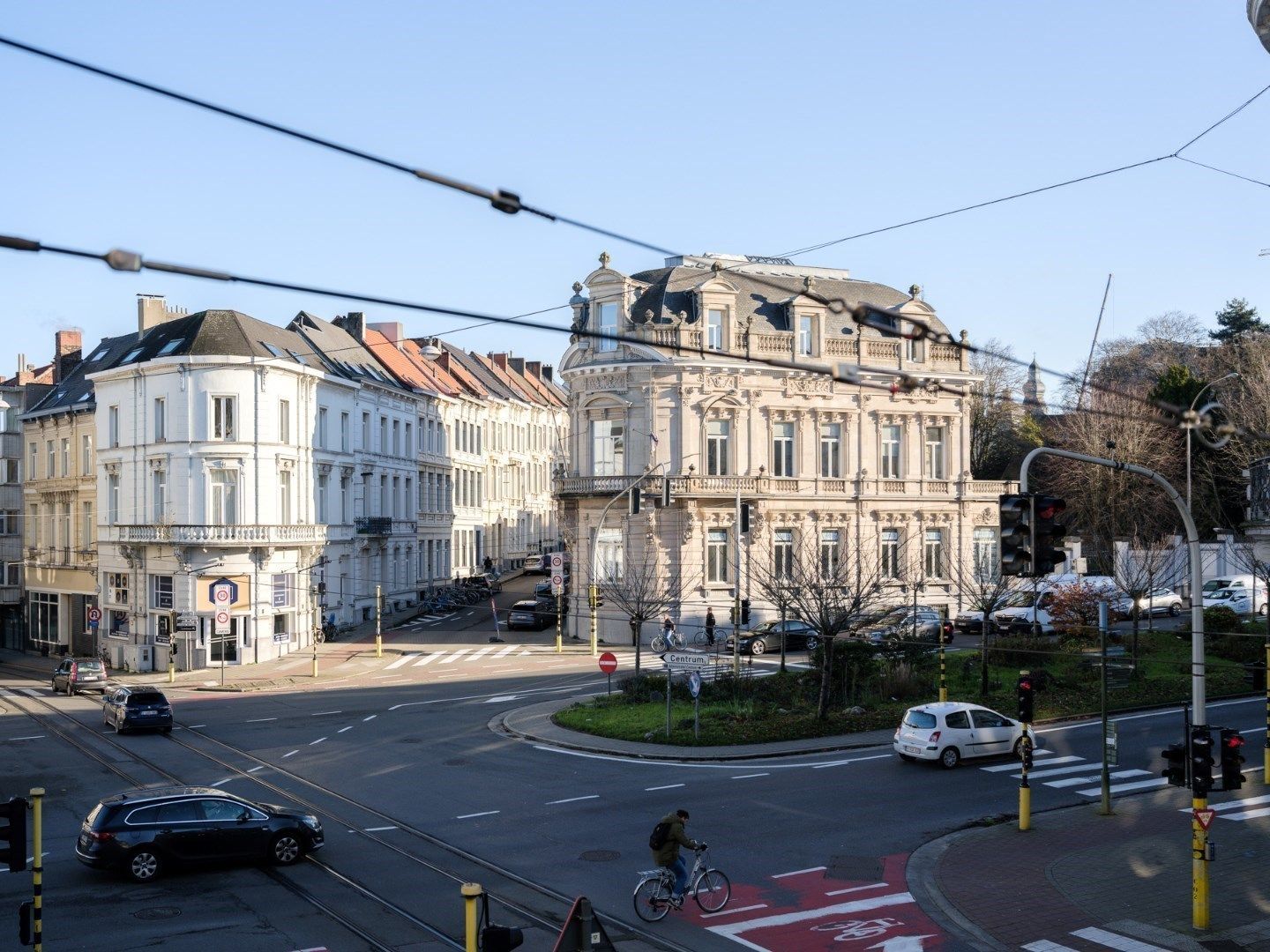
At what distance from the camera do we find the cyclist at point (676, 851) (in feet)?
56.7

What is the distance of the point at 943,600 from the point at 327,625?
1184 inches

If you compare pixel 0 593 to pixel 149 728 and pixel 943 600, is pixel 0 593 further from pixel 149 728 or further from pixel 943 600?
pixel 943 600

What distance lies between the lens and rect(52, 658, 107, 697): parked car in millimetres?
44250

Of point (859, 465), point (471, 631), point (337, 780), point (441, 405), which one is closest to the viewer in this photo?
point (337, 780)

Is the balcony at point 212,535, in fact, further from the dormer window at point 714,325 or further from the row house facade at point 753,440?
the dormer window at point 714,325

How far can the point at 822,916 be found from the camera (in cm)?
1731

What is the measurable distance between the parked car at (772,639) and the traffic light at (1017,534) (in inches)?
1221

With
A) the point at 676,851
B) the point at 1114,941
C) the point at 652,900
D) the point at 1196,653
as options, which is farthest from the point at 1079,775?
the point at 652,900

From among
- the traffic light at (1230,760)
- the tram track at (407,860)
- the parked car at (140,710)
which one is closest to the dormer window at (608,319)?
the parked car at (140,710)

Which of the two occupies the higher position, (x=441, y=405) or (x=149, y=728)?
(x=441, y=405)

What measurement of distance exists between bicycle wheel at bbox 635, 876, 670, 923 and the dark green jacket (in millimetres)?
298

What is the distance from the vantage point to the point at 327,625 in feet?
194

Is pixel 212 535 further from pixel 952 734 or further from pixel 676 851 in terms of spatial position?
pixel 676 851

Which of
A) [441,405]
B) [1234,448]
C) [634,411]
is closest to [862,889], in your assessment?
[634,411]
